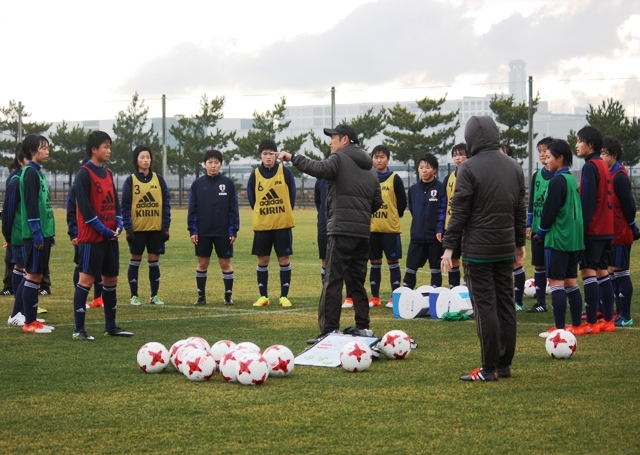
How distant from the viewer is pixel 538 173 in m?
11.8

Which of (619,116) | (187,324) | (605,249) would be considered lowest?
(187,324)

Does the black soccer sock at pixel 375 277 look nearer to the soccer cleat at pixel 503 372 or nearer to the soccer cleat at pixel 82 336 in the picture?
the soccer cleat at pixel 82 336

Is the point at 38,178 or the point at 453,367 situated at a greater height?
the point at 38,178

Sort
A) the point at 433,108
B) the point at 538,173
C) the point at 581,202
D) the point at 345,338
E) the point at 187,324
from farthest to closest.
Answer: the point at 433,108
the point at 538,173
the point at 187,324
the point at 581,202
the point at 345,338

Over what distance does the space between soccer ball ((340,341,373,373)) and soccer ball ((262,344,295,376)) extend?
537mm

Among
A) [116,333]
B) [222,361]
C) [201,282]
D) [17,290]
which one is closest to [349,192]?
[222,361]

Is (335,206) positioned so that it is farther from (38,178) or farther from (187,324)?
(38,178)

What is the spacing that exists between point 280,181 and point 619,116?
146 ft

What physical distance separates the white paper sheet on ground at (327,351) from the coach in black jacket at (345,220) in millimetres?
621

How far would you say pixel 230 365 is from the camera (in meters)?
7.36

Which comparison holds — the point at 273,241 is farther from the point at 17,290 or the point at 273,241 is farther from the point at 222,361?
the point at 222,361

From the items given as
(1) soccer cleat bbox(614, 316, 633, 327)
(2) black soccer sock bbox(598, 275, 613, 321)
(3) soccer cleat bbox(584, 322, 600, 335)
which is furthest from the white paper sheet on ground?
(1) soccer cleat bbox(614, 316, 633, 327)

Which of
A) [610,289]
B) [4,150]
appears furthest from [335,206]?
[4,150]

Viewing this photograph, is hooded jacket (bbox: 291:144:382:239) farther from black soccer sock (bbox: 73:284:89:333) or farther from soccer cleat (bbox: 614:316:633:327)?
soccer cleat (bbox: 614:316:633:327)
